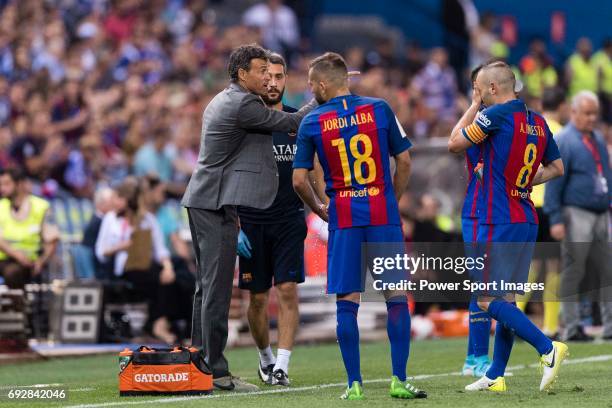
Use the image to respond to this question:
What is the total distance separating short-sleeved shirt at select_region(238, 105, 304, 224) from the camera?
1042 centimetres

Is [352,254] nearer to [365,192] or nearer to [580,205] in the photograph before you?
[365,192]

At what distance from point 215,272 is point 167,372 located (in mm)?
811

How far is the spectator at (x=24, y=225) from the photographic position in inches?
619

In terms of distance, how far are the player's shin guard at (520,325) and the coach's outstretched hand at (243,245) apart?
2.20 meters

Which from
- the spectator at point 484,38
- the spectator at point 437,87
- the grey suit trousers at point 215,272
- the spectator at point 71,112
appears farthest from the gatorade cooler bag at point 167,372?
the spectator at point 484,38

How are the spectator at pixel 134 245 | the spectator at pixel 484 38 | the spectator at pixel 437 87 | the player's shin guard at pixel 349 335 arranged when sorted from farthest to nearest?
the spectator at pixel 484 38 → the spectator at pixel 437 87 → the spectator at pixel 134 245 → the player's shin guard at pixel 349 335

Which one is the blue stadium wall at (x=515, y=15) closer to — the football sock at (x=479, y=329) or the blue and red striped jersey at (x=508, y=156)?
the football sock at (x=479, y=329)

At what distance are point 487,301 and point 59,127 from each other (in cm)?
1140

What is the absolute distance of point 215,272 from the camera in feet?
31.6

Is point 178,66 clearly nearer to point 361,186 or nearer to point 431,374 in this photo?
point 431,374

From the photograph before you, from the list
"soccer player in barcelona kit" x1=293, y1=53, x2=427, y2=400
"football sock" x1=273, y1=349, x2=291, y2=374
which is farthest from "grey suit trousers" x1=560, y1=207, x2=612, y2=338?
"soccer player in barcelona kit" x1=293, y1=53, x2=427, y2=400

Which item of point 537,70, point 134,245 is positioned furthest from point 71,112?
point 537,70

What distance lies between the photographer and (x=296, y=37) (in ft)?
87.3

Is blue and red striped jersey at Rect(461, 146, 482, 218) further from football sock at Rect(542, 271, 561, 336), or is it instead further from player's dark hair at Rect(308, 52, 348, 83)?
football sock at Rect(542, 271, 561, 336)
